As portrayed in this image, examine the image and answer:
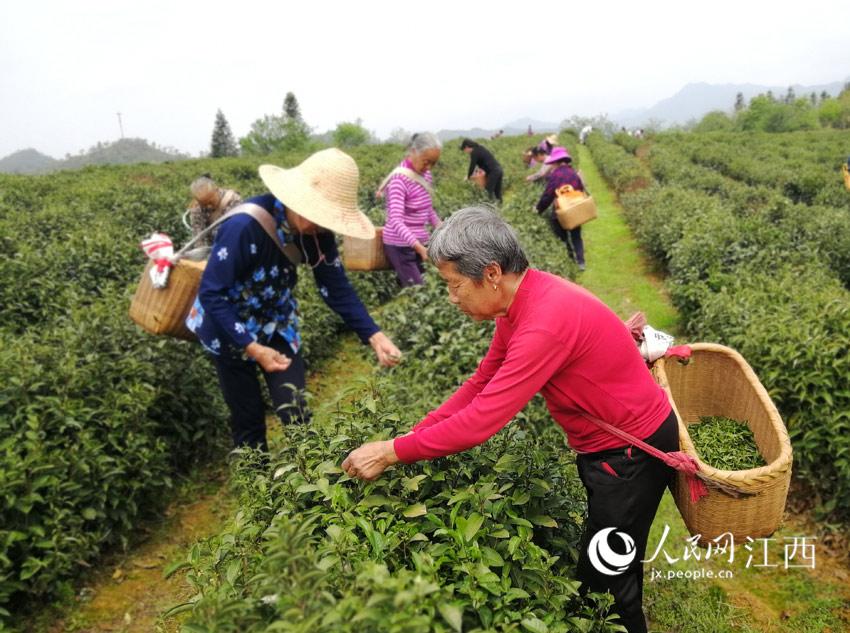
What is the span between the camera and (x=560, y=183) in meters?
7.39

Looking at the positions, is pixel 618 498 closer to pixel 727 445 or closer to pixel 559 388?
pixel 559 388

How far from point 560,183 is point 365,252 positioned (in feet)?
11.0

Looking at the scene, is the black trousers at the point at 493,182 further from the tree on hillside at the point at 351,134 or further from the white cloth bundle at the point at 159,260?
the tree on hillside at the point at 351,134

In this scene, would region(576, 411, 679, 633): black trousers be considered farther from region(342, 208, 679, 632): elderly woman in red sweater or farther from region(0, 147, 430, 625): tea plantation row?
region(0, 147, 430, 625): tea plantation row

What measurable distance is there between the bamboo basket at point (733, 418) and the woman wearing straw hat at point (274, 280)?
1500 millimetres

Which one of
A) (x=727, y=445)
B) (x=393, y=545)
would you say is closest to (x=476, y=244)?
(x=393, y=545)

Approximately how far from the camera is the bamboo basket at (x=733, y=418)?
6.46 ft

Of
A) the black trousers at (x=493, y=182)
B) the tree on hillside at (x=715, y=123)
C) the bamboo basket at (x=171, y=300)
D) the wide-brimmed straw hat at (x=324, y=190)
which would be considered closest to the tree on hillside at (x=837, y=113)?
the tree on hillside at (x=715, y=123)

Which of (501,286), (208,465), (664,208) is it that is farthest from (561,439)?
(664,208)

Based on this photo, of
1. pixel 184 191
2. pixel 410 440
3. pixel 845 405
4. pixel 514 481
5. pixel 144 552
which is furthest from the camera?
pixel 184 191

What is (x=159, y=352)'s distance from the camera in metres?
4.26

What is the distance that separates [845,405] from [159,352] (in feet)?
14.8

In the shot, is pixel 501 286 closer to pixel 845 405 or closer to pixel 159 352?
pixel 845 405

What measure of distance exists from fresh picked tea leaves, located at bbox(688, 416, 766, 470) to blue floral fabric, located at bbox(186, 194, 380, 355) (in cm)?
179
